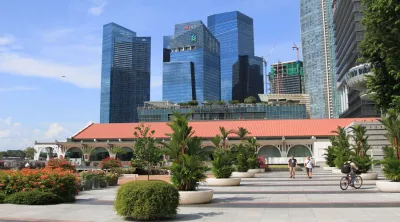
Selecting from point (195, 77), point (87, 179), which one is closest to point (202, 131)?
point (87, 179)

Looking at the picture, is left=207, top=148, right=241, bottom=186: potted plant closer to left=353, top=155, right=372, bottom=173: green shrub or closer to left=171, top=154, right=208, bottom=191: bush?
left=171, top=154, right=208, bottom=191: bush

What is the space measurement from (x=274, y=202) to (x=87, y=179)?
40.3 ft

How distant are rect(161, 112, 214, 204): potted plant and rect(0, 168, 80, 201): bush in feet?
15.8

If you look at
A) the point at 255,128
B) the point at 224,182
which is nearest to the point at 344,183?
the point at 224,182

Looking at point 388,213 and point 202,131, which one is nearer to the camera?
point 388,213

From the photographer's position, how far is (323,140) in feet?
196

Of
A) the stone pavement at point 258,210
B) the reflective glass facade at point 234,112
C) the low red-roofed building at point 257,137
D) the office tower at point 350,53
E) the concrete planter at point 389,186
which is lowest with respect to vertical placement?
the stone pavement at point 258,210

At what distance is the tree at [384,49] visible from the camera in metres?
16.8

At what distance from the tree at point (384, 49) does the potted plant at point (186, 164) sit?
30.4 ft

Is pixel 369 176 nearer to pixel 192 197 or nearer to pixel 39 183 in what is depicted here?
pixel 192 197

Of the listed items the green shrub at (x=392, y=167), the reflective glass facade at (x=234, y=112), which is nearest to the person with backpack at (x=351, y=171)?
the green shrub at (x=392, y=167)

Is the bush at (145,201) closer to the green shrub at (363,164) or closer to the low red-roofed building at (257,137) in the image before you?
the green shrub at (363,164)

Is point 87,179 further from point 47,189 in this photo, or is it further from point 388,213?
Answer: point 388,213

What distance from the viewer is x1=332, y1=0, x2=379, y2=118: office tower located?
85537mm
